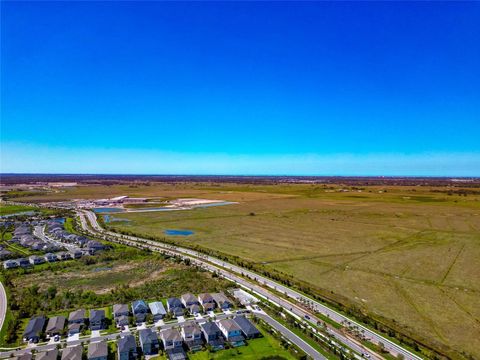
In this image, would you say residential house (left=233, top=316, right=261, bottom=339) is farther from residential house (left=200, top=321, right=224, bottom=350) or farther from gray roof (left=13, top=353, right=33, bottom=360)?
gray roof (left=13, top=353, right=33, bottom=360)

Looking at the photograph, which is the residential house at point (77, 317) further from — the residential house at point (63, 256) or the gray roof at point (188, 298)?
the residential house at point (63, 256)

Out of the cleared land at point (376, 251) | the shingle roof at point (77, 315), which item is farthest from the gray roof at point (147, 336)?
the cleared land at point (376, 251)

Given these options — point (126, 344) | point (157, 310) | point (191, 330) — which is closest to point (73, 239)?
point (157, 310)

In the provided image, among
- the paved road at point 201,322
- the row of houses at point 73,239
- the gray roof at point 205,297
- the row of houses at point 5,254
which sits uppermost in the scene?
the row of houses at point 73,239

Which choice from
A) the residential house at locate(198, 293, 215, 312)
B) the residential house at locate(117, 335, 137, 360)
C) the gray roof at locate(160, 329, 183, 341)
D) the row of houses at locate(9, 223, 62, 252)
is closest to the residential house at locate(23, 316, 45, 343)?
the residential house at locate(117, 335, 137, 360)

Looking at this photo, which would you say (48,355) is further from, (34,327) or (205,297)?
(205,297)

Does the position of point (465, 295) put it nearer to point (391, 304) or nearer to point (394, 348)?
point (391, 304)
